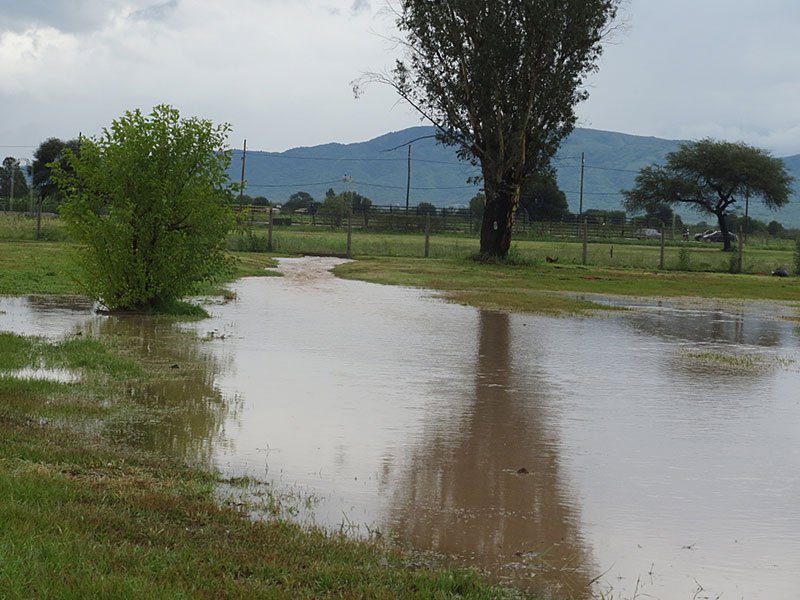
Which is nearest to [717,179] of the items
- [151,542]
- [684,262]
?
[684,262]

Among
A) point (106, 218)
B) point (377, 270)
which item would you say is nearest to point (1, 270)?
point (106, 218)

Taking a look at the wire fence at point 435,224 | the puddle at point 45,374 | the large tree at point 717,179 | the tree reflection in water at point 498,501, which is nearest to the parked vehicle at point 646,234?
the wire fence at point 435,224

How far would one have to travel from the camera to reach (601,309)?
25062 millimetres

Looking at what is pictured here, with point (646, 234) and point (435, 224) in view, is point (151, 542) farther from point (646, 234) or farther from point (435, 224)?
point (646, 234)

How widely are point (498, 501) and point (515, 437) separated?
236 centimetres

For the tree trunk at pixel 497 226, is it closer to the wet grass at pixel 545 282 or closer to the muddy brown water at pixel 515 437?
the wet grass at pixel 545 282

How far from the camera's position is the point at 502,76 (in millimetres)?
39812

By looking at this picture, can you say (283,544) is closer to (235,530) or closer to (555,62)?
(235,530)

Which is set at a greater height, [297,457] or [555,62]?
[555,62]

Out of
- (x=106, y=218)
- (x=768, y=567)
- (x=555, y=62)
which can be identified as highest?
(x=555, y=62)

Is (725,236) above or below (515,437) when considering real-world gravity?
above

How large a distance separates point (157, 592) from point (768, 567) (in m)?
3.64

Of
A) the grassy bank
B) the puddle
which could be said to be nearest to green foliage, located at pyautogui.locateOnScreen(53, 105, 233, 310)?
the grassy bank

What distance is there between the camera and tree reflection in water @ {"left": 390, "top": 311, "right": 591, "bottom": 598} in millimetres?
6410
